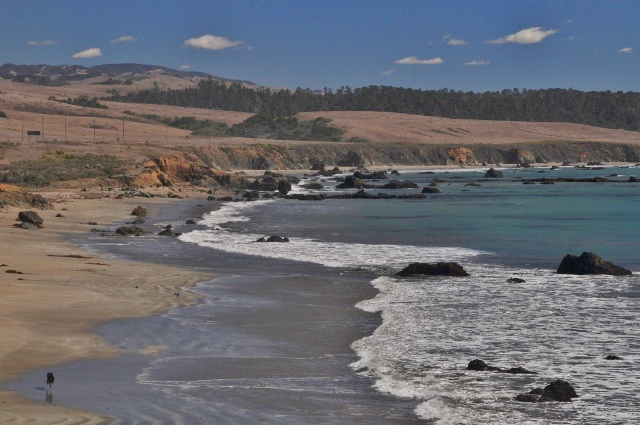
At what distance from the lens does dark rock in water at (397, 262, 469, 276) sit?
85.0 feet

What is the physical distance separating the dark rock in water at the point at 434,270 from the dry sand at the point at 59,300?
5.71 m

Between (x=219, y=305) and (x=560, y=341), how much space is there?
770 cm

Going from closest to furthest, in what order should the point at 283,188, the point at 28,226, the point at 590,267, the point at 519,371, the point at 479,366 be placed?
the point at 519,371, the point at 479,366, the point at 590,267, the point at 28,226, the point at 283,188

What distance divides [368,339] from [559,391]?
16.1ft

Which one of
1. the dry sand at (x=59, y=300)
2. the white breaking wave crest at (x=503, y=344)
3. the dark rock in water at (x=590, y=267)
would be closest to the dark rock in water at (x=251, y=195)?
the dry sand at (x=59, y=300)

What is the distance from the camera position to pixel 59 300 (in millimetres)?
19641

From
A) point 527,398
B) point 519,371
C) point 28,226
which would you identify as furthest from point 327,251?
point 527,398

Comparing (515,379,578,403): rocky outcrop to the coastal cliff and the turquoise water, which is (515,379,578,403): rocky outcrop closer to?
the turquoise water

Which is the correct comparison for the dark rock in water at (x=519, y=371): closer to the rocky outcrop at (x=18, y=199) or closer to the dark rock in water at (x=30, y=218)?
the dark rock in water at (x=30, y=218)

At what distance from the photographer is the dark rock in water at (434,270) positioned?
25.9 meters

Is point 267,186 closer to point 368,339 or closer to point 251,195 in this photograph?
point 251,195

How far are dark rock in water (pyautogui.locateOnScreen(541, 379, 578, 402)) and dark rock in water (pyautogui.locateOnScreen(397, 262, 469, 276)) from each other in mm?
13031

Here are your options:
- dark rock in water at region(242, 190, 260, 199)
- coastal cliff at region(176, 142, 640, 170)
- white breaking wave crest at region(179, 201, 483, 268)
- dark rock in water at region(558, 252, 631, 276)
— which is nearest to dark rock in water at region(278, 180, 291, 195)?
dark rock in water at region(242, 190, 260, 199)

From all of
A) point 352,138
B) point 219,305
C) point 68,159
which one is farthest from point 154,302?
point 352,138
